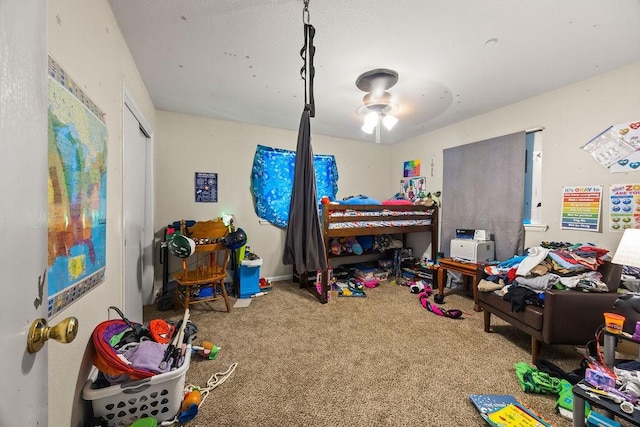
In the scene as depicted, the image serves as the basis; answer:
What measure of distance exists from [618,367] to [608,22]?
1958 mm

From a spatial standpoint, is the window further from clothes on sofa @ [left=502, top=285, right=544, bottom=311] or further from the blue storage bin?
the blue storage bin

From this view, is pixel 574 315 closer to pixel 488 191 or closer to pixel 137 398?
pixel 488 191

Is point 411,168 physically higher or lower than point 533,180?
higher

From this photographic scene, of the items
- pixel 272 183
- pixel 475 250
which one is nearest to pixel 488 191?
pixel 475 250

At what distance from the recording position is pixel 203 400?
1328mm

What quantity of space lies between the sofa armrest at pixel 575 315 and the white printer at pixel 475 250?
3.62ft

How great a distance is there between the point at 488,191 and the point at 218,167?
335cm

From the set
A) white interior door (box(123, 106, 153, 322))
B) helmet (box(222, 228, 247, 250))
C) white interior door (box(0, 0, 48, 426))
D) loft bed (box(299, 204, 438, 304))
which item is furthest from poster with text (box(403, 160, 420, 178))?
white interior door (box(0, 0, 48, 426))

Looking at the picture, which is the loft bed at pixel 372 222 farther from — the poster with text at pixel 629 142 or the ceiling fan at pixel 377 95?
the poster with text at pixel 629 142

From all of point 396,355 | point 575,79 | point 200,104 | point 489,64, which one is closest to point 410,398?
point 396,355

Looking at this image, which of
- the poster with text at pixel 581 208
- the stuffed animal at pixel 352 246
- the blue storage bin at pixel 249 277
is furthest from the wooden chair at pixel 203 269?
the poster with text at pixel 581 208

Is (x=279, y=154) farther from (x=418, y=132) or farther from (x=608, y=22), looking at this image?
(x=608, y=22)

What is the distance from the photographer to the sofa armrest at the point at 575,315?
59.7 inches

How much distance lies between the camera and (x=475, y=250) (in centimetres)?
263
